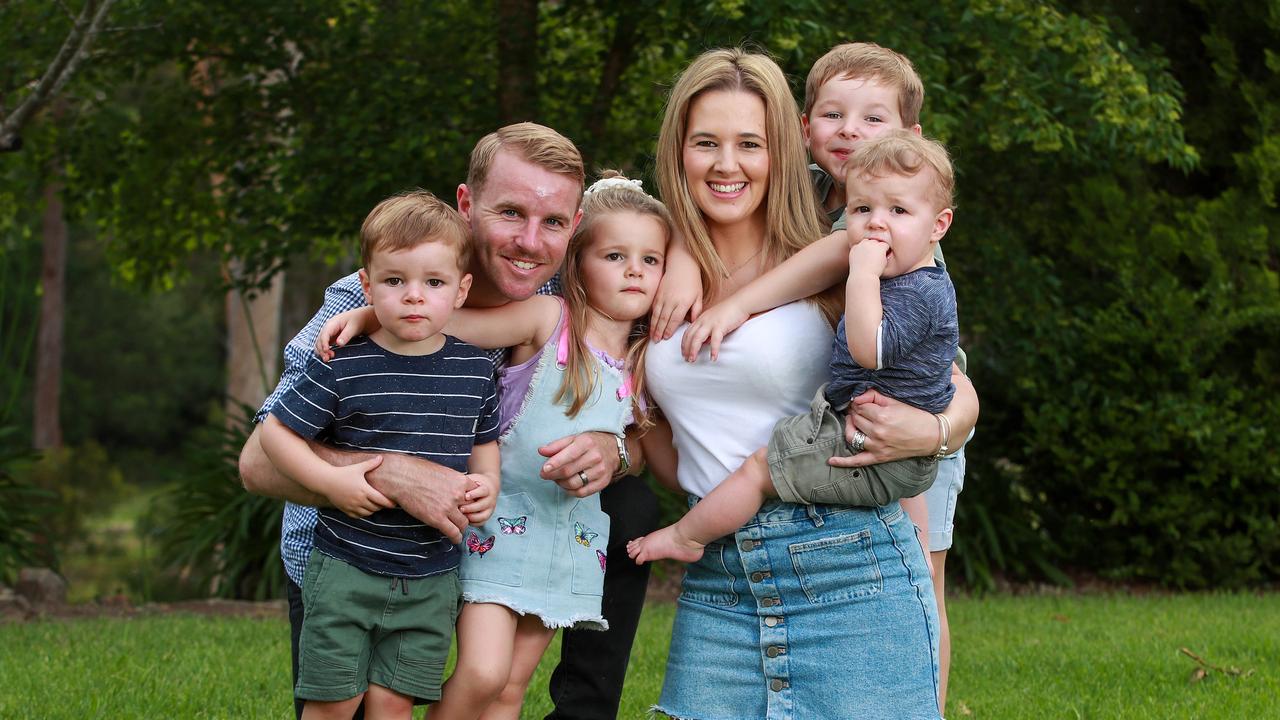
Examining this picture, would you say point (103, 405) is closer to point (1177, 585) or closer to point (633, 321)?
point (1177, 585)

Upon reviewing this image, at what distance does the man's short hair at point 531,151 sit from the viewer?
2.71m

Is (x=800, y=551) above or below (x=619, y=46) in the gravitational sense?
below

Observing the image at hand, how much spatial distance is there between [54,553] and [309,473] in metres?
7.27

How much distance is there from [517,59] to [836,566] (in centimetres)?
615

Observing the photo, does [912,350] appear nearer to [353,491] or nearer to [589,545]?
[589,545]

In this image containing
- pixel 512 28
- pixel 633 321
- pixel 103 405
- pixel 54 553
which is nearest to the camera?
pixel 633 321

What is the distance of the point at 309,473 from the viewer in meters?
2.53

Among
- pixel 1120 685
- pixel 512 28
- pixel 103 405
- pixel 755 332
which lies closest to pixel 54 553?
pixel 512 28

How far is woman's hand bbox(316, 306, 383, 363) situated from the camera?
101 inches

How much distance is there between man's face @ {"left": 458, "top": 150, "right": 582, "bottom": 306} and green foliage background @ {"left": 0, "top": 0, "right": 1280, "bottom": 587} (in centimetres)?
466

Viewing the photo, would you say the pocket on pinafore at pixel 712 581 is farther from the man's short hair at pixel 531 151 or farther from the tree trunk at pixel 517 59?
the tree trunk at pixel 517 59

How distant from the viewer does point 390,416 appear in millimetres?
2605

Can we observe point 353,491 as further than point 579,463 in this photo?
No

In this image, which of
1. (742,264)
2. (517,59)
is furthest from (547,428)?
(517,59)
